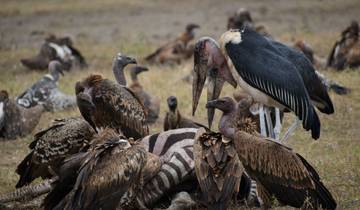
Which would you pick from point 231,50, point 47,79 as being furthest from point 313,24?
point 231,50

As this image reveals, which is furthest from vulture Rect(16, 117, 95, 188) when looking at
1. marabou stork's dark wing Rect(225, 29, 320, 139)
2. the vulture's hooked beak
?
marabou stork's dark wing Rect(225, 29, 320, 139)

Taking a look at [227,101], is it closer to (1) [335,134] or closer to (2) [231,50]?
(2) [231,50]

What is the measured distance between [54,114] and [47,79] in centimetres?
88

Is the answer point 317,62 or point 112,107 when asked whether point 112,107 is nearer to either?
point 112,107

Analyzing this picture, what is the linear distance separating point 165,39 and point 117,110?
8.70m

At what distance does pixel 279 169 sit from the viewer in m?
6.37

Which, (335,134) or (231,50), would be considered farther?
(335,134)

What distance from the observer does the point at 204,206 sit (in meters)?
6.76

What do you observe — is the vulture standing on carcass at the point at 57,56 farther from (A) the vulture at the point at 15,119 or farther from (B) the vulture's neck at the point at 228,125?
(B) the vulture's neck at the point at 228,125

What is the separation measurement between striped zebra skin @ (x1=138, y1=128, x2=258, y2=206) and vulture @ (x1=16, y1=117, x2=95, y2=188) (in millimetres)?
605


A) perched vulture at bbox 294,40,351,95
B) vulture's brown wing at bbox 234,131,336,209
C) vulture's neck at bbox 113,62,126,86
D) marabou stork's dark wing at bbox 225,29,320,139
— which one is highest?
marabou stork's dark wing at bbox 225,29,320,139

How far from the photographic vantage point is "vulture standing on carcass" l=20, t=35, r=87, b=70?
1401 centimetres

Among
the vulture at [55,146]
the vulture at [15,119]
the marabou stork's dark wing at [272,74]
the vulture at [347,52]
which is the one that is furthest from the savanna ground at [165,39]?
the marabou stork's dark wing at [272,74]

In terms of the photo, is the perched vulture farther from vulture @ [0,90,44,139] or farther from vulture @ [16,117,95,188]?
vulture @ [16,117,95,188]
